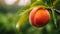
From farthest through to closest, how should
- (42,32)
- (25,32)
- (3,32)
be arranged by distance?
(3,32) < (25,32) < (42,32)

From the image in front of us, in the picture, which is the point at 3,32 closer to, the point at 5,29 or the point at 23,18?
the point at 5,29

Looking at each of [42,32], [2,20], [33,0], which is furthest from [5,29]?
[33,0]

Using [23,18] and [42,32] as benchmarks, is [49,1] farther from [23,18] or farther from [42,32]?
[42,32]

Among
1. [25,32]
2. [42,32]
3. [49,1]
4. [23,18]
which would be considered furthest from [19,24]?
[25,32]

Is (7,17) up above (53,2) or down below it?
above

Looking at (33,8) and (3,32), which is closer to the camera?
(33,8)

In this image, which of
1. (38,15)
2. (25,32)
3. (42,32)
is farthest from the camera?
(25,32)
